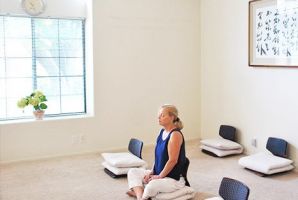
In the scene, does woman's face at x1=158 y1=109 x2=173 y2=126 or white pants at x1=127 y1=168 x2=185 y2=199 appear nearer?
white pants at x1=127 y1=168 x2=185 y2=199

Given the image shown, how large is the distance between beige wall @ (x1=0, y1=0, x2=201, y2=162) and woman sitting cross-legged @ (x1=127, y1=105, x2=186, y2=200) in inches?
67.8

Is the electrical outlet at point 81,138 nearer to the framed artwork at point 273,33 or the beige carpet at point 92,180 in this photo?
the beige carpet at point 92,180

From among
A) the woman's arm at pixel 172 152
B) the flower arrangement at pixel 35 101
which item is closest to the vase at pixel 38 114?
the flower arrangement at pixel 35 101

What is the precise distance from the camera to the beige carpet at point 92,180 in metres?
3.61

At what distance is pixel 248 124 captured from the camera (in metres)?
4.96

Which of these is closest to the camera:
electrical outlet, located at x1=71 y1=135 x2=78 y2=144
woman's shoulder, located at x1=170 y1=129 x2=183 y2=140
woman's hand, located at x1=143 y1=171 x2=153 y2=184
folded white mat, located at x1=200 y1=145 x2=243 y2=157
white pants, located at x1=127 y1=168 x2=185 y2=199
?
white pants, located at x1=127 y1=168 x2=185 y2=199

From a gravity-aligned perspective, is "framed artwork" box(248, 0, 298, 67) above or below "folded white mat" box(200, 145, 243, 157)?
above

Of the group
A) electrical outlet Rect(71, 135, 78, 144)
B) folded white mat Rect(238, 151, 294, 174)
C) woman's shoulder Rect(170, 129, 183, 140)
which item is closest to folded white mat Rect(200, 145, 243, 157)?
folded white mat Rect(238, 151, 294, 174)

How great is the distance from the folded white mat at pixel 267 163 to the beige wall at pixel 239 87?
0.22 m

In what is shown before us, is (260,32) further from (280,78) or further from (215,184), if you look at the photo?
(215,184)

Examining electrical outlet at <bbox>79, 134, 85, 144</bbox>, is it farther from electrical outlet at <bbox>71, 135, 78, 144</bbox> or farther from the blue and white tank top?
the blue and white tank top

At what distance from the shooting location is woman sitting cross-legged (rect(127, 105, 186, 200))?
3320 millimetres

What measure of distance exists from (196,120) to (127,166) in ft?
6.78

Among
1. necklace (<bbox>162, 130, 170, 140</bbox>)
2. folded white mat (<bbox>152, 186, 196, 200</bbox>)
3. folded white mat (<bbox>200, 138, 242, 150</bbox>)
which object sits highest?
necklace (<bbox>162, 130, 170, 140</bbox>)
